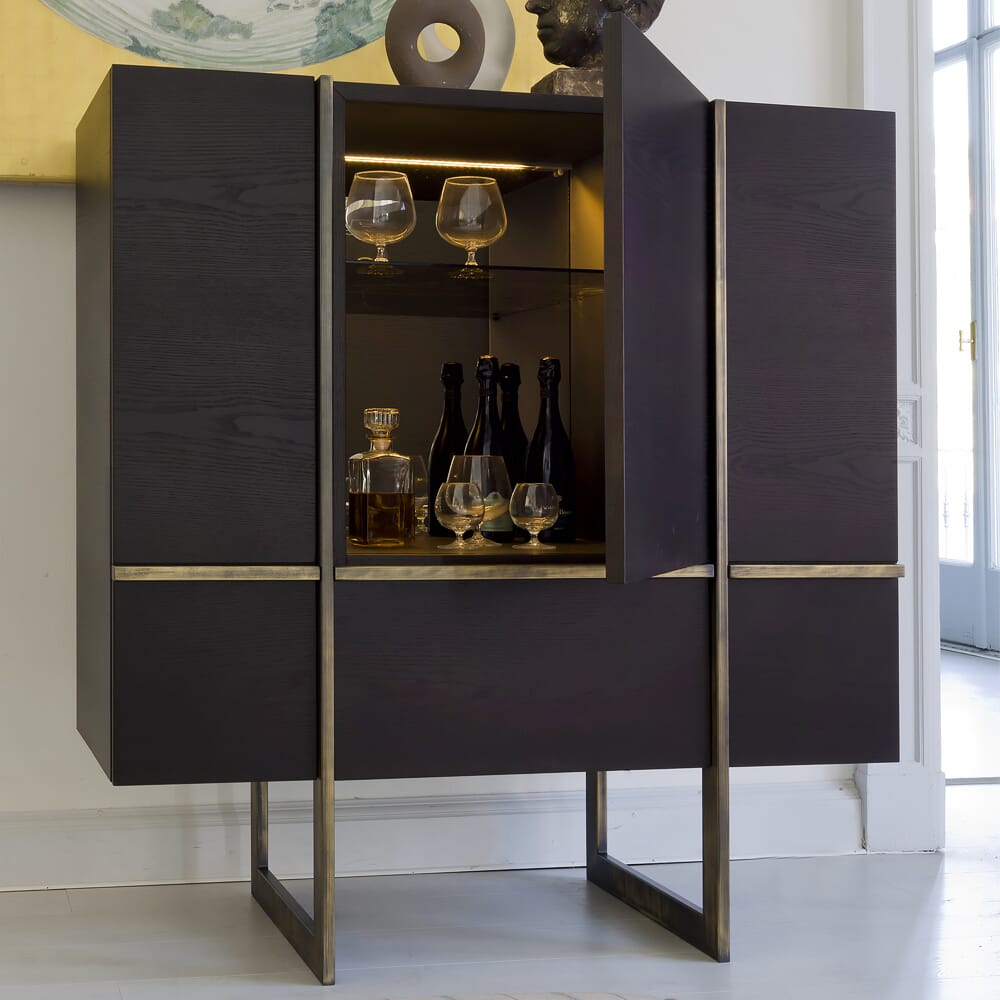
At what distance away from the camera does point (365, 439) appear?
256cm

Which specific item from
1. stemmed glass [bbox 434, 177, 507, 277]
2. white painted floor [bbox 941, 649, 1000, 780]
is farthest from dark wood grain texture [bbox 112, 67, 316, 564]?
white painted floor [bbox 941, 649, 1000, 780]

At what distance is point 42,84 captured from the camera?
2.52 m

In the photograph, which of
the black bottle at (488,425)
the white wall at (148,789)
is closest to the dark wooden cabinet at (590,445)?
the black bottle at (488,425)

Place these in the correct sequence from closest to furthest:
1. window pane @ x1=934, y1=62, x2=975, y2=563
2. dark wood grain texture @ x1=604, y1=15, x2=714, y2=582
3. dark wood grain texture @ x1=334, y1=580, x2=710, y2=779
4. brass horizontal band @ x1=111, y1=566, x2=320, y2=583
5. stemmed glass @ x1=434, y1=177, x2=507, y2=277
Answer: dark wood grain texture @ x1=604, y1=15, x2=714, y2=582, brass horizontal band @ x1=111, y1=566, x2=320, y2=583, dark wood grain texture @ x1=334, y1=580, x2=710, y2=779, stemmed glass @ x1=434, y1=177, x2=507, y2=277, window pane @ x1=934, y1=62, x2=975, y2=563

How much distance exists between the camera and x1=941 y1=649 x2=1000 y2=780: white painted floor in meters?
3.80

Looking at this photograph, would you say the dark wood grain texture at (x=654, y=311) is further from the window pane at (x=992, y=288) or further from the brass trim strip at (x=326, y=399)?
the window pane at (x=992, y=288)

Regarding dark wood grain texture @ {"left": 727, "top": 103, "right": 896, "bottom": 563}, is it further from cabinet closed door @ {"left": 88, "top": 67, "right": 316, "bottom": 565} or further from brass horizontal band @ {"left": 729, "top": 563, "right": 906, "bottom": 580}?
cabinet closed door @ {"left": 88, "top": 67, "right": 316, "bottom": 565}

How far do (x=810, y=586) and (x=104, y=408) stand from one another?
116cm

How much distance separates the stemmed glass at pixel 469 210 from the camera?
7.51 feet

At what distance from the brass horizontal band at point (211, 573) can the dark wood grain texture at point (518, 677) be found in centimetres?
7

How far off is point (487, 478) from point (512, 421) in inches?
9.8

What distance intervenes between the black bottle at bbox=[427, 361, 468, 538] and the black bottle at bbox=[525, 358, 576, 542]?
5.9 inches

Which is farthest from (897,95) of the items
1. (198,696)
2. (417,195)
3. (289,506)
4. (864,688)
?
(198,696)

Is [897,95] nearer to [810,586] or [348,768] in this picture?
[810,586]
